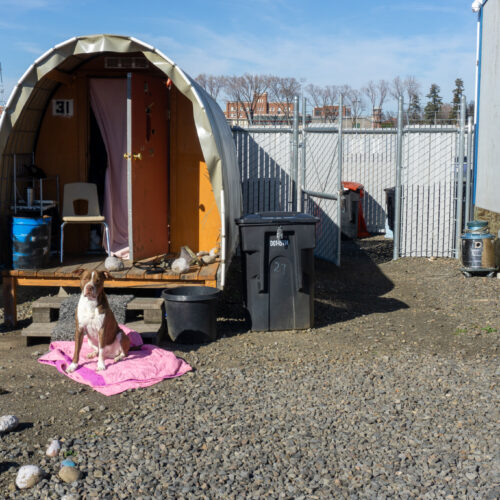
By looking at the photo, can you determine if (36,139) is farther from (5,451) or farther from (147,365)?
(5,451)

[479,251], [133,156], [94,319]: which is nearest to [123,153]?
[133,156]

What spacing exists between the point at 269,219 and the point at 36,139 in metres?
3.75

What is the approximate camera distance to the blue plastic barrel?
759 centimetres

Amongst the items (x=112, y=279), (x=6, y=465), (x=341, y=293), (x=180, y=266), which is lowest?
(x=6, y=465)

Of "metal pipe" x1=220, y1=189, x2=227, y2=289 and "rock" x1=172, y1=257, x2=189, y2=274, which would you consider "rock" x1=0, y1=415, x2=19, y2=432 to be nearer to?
"rock" x1=172, y1=257, x2=189, y2=274

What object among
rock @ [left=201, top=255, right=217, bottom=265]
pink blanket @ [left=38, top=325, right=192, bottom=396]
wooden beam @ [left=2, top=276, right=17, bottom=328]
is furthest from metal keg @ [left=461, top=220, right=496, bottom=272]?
wooden beam @ [left=2, top=276, right=17, bottom=328]

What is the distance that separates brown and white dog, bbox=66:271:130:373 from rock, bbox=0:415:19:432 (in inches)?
47.5

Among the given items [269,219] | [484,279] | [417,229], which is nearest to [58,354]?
[269,219]

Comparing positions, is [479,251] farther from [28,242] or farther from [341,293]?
[28,242]

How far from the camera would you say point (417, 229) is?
41.1ft

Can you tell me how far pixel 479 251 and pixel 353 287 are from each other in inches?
85.0

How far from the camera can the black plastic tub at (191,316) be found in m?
6.84

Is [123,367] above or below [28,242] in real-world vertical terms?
below

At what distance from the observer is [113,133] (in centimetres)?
906
